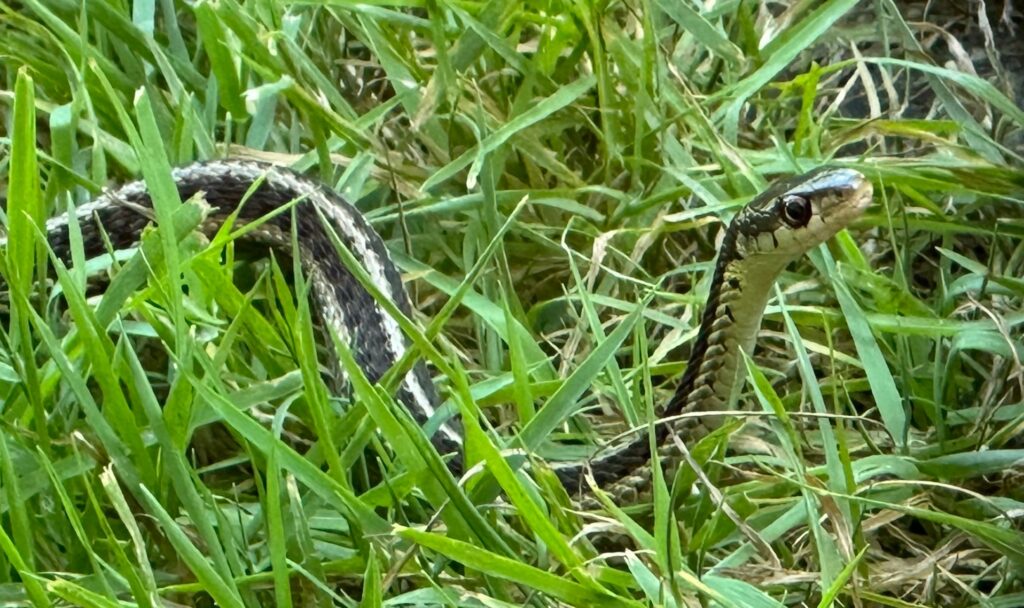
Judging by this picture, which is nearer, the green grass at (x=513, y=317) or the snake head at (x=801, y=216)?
the green grass at (x=513, y=317)

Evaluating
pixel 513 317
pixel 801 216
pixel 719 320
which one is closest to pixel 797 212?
pixel 801 216

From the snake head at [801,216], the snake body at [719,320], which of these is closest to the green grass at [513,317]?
the snake body at [719,320]

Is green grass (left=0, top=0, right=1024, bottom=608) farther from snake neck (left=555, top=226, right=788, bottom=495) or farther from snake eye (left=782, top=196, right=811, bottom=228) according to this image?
snake eye (left=782, top=196, right=811, bottom=228)

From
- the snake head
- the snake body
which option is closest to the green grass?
the snake body

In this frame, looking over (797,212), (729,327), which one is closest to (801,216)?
(797,212)

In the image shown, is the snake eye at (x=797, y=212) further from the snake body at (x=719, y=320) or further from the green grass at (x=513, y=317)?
the green grass at (x=513, y=317)

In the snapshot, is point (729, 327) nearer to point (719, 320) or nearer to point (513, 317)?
point (719, 320)

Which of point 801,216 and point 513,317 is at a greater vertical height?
point 801,216

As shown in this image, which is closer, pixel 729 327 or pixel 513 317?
pixel 729 327
